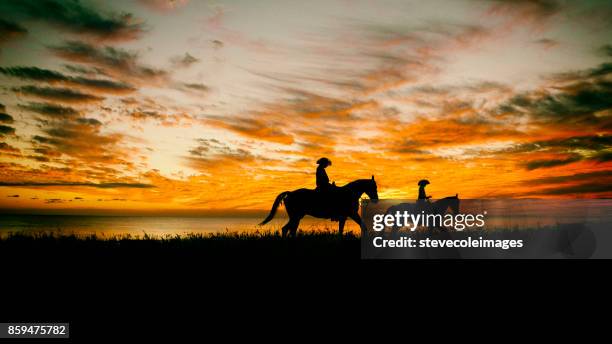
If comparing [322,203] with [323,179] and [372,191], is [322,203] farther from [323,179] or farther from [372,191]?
[372,191]

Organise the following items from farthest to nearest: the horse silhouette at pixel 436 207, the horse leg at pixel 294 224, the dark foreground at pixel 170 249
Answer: the horse silhouette at pixel 436 207 < the horse leg at pixel 294 224 < the dark foreground at pixel 170 249

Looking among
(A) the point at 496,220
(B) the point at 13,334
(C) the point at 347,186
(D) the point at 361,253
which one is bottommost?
(B) the point at 13,334

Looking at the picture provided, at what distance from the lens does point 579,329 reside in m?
5.22

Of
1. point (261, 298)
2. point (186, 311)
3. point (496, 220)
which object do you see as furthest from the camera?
point (496, 220)

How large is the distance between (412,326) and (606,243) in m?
10.4

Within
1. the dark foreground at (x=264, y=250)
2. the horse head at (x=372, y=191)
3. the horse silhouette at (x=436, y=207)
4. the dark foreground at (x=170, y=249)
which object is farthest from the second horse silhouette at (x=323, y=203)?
the dark foreground at (x=170, y=249)

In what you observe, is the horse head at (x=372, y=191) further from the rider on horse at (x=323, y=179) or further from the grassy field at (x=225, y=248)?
the grassy field at (x=225, y=248)

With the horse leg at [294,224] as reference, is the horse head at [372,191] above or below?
above

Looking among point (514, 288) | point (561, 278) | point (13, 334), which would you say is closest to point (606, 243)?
point (561, 278)

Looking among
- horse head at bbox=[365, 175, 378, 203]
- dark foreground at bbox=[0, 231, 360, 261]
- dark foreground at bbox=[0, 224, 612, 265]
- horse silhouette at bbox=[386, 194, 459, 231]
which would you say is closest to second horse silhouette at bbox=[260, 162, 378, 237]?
horse head at bbox=[365, 175, 378, 203]

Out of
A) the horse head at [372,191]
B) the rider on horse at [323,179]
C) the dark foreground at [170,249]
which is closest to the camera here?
the dark foreground at [170,249]

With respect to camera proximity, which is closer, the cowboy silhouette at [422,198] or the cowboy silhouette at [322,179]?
the cowboy silhouette at [322,179]

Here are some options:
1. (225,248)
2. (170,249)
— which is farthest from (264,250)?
(170,249)

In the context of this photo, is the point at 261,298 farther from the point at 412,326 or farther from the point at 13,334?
the point at 13,334
